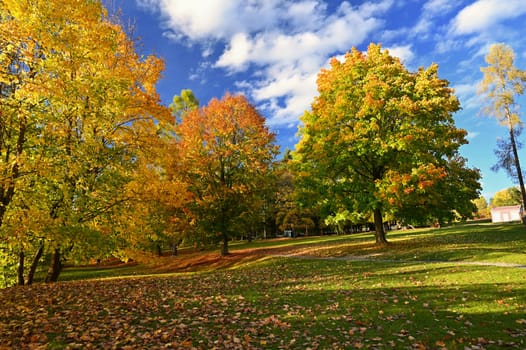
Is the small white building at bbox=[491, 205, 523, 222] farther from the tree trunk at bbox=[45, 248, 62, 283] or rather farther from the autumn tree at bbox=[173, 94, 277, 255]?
the tree trunk at bbox=[45, 248, 62, 283]

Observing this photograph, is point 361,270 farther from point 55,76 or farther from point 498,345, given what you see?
point 55,76

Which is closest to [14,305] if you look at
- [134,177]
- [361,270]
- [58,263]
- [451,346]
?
[134,177]

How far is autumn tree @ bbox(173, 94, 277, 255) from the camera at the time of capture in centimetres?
2391

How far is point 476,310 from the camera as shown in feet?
24.7

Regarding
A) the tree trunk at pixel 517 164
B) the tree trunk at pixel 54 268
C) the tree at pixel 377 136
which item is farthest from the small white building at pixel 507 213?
the tree trunk at pixel 54 268

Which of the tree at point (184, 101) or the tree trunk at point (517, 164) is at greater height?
the tree at point (184, 101)

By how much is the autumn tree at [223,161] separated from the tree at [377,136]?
3.76 metres

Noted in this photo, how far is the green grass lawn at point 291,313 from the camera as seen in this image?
19.2ft

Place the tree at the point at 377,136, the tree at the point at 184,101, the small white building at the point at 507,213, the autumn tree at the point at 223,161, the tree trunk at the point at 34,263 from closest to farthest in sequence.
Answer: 1. the tree trunk at the point at 34,263
2. the tree at the point at 377,136
3. the autumn tree at the point at 223,161
4. the tree at the point at 184,101
5. the small white building at the point at 507,213

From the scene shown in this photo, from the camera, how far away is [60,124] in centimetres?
980

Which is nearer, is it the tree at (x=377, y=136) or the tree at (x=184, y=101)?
the tree at (x=377, y=136)

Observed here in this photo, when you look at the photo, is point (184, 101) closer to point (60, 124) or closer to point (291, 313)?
point (60, 124)

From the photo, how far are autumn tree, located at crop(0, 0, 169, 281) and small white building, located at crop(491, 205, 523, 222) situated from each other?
5579 centimetres

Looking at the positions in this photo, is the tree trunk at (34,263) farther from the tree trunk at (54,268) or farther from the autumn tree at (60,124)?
the autumn tree at (60,124)
